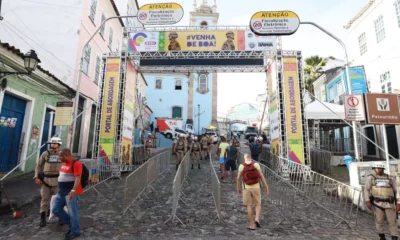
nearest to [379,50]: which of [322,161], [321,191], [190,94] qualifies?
[322,161]

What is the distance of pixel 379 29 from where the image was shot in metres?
15.0

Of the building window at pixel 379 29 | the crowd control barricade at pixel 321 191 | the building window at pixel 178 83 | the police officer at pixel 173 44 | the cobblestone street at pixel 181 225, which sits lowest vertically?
the cobblestone street at pixel 181 225

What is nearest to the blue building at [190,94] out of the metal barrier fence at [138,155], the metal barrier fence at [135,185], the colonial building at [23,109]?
the metal barrier fence at [138,155]

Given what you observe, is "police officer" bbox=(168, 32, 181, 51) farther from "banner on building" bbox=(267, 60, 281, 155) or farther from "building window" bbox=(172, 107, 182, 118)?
"building window" bbox=(172, 107, 182, 118)

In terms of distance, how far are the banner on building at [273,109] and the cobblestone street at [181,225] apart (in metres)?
4.30

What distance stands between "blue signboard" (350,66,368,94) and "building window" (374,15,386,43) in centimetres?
221

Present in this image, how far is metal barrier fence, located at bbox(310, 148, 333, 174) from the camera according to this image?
1112 cm

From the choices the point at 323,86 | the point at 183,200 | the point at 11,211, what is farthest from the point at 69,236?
the point at 323,86

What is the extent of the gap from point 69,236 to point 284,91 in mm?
9545

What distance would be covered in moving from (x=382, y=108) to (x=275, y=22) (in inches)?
170

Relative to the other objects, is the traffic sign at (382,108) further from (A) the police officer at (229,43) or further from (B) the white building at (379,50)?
(B) the white building at (379,50)

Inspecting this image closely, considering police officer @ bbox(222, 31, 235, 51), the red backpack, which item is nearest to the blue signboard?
police officer @ bbox(222, 31, 235, 51)

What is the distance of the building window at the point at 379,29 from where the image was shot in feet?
48.2

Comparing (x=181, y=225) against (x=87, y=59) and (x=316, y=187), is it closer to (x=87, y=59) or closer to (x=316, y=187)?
(x=316, y=187)
